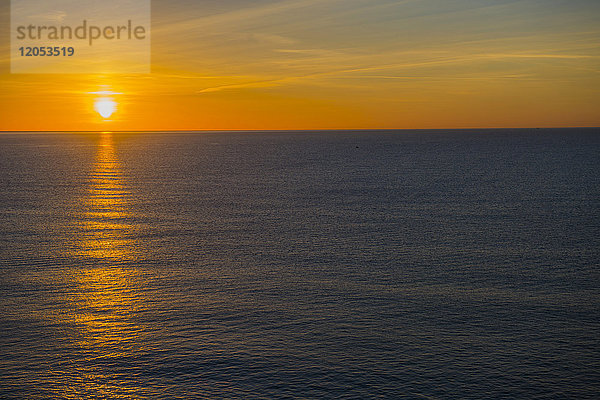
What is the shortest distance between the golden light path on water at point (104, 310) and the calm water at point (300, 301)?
0.14 m

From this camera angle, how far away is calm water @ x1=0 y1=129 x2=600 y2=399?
1108 inches

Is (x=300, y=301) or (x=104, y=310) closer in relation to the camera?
(x=104, y=310)

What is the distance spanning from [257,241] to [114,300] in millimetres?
19893

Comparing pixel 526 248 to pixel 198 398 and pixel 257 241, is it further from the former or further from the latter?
pixel 198 398

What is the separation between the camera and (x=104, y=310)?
3775 cm

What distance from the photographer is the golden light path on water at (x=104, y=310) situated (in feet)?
91.3

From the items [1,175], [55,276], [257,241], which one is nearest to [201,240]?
[257,241]

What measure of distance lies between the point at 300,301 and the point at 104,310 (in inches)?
467

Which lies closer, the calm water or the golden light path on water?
the golden light path on water

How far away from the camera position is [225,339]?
107 feet

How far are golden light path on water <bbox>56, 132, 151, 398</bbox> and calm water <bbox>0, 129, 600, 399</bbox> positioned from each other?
0.14m

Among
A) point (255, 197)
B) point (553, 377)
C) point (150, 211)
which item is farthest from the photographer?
point (255, 197)

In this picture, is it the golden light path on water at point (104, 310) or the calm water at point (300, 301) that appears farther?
the calm water at point (300, 301)

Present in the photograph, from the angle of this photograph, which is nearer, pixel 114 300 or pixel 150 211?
pixel 114 300
